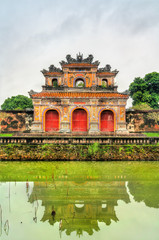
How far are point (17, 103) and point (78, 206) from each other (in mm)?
43414

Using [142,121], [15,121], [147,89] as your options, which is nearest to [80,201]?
[15,121]

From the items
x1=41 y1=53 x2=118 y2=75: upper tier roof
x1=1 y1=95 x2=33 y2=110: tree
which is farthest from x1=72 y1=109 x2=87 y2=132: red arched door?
x1=1 y1=95 x2=33 y2=110: tree

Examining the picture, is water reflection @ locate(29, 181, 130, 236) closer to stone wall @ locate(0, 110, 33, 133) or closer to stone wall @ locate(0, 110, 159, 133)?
stone wall @ locate(0, 110, 33, 133)

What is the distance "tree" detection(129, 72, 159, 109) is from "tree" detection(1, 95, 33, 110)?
29036 mm

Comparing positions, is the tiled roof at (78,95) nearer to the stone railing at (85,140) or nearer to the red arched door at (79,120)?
the red arched door at (79,120)

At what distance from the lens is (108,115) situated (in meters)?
16.9

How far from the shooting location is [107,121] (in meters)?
16.9

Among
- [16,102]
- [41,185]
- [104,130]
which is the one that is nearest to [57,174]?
[41,185]

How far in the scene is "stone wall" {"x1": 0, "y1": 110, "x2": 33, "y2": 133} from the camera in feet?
60.3

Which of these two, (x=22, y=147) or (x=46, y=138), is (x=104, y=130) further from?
(x=22, y=147)

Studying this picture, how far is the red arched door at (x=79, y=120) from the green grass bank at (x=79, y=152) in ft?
21.3

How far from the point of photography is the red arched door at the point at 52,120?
16703 mm

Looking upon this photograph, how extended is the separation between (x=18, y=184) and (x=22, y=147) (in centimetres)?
478

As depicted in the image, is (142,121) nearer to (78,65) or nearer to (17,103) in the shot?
(78,65)
